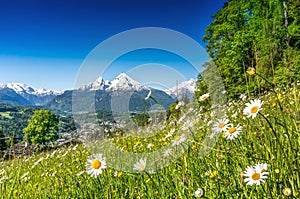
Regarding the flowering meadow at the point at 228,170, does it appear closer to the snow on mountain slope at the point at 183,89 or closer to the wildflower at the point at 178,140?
the wildflower at the point at 178,140

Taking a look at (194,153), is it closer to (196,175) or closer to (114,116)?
(196,175)

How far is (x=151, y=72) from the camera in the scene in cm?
373

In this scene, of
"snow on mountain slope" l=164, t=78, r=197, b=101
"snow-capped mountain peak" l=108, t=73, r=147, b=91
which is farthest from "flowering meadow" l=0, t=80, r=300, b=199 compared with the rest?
"snow-capped mountain peak" l=108, t=73, r=147, b=91

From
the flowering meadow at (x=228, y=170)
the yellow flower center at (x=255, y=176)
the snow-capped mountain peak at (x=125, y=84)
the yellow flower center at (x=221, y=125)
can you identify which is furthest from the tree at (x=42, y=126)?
the yellow flower center at (x=255, y=176)

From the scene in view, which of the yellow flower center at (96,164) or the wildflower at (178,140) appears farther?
the wildflower at (178,140)

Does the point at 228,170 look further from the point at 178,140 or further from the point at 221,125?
the point at 178,140

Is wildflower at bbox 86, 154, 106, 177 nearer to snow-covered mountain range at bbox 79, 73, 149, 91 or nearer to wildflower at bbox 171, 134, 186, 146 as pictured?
wildflower at bbox 171, 134, 186, 146

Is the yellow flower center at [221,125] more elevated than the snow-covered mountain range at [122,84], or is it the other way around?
the snow-covered mountain range at [122,84]

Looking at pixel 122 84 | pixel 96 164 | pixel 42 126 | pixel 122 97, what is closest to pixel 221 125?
pixel 96 164

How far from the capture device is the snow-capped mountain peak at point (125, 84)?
152 inches

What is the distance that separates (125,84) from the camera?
A: 179 inches

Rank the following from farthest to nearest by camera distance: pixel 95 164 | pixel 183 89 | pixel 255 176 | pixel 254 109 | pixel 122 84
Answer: pixel 122 84 < pixel 183 89 < pixel 95 164 < pixel 254 109 < pixel 255 176

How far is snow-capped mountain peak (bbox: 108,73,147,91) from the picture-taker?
387 cm

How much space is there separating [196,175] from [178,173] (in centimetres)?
24
